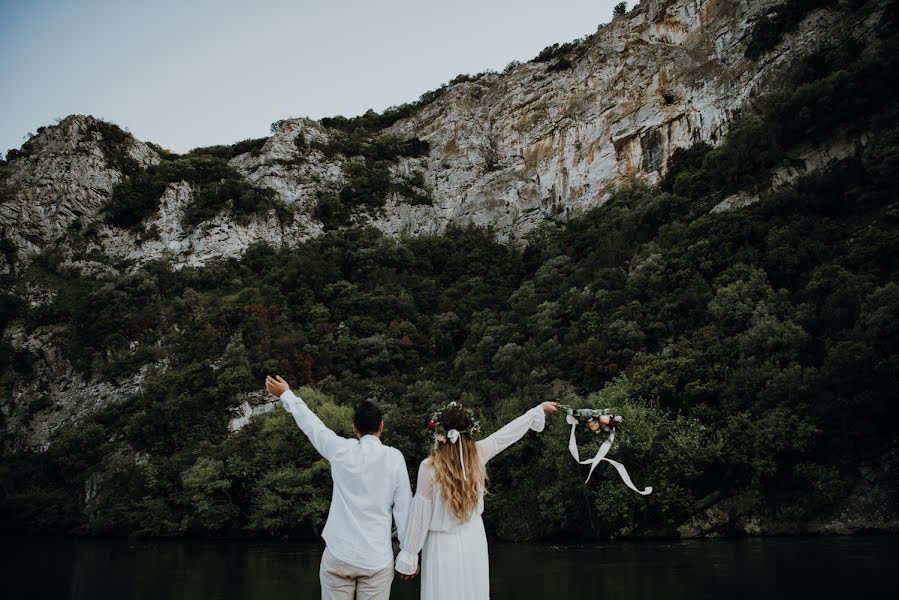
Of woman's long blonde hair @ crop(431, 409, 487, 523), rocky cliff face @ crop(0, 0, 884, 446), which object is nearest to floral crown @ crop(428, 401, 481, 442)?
woman's long blonde hair @ crop(431, 409, 487, 523)

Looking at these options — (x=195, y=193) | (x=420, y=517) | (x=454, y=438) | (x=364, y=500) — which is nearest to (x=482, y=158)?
(x=195, y=193)

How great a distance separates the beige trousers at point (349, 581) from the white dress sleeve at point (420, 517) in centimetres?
28

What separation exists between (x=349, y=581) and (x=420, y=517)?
78 cm

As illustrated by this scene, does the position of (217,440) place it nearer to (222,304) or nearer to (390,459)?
(222,304)

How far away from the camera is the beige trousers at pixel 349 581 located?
5078 millimetres

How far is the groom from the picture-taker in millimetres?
5062

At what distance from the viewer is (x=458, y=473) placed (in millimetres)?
5473

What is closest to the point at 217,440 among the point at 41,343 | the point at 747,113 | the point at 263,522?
the point at 263,522

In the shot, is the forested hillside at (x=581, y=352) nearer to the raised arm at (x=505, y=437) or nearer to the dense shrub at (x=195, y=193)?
the dense shrub at (x=195, y=193)

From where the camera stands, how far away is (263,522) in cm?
3981

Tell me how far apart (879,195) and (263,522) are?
44775 mm

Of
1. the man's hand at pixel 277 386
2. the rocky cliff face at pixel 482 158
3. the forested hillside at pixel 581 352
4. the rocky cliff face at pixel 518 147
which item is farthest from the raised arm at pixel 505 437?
the rocky cliff face at pixel 518 147

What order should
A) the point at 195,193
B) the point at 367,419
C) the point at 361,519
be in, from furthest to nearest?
the point at 195,193 < the point at 367,419 < the point at 361,519

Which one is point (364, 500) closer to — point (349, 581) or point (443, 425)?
point (349, 581)
